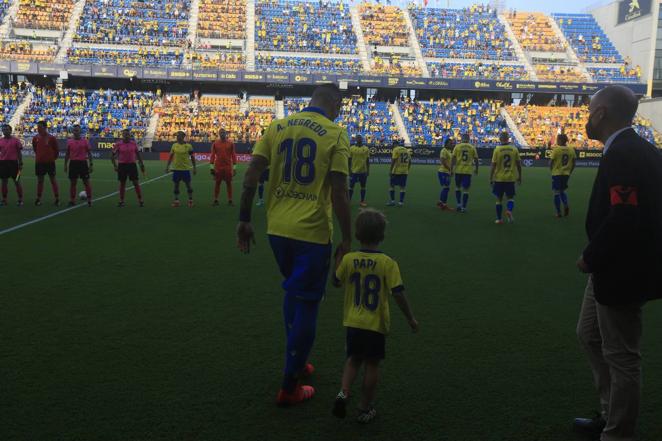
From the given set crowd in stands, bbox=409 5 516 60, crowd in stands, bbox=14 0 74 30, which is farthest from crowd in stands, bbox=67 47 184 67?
crowd in stands, bbox=409 5 516 60

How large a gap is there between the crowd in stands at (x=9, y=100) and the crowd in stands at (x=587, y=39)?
5255 cm

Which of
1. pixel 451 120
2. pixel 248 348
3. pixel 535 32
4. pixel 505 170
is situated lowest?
pixel 248 348

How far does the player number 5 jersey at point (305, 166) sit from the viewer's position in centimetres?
358

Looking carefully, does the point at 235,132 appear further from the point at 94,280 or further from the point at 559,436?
the point at 559,436

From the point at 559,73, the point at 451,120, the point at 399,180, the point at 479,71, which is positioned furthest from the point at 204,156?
the point at 559,73

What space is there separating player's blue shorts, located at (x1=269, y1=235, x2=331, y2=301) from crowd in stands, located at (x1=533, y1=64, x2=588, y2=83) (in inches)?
2057

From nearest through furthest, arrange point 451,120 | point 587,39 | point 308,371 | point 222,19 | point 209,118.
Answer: point 308,371, point 209,118, point 451,120, point 222,19, point 587,39

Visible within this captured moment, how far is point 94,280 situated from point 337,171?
447 centimetres

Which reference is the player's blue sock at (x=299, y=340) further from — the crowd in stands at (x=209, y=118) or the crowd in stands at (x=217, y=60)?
the crowd in stands at (x=217, y=60)

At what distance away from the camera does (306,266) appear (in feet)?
11.7

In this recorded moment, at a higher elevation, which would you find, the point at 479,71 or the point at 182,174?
the point at 479,71

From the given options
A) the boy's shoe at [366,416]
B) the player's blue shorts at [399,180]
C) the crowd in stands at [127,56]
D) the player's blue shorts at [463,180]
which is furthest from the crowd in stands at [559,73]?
the boy's shoe at [366,416]

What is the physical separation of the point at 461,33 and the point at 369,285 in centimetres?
5781

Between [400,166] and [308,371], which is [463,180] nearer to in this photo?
[400,166]
